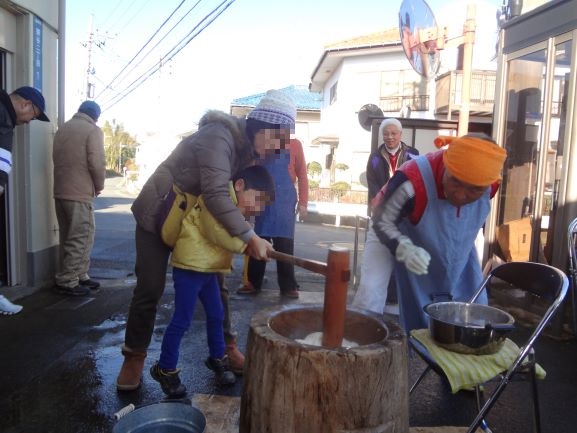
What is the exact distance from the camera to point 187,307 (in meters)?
2.83

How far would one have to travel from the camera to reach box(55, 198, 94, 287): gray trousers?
5031mm

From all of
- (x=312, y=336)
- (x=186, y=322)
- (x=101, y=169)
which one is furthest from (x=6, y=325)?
(x=312, y=336)

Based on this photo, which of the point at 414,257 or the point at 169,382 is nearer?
the point at 414,257

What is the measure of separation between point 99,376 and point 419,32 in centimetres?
655

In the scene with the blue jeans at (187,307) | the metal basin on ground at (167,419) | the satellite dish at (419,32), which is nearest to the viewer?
the metal basin on ground at (167,419)

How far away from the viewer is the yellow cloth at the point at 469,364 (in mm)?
2158

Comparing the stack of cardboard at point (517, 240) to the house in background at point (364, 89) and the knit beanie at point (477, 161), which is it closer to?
the knit beanie at point (477, 161)

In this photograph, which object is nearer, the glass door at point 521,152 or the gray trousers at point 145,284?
the gray trousers at point 145,284

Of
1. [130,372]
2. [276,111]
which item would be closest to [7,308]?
[130,372]

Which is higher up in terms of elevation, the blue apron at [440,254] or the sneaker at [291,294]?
the blue apron at [440,254]

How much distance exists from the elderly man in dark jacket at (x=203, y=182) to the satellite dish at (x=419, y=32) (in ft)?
18.0

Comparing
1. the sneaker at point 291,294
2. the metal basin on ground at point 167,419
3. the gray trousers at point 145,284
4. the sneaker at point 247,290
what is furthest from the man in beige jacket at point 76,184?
the metal basin on ground at point 167,419

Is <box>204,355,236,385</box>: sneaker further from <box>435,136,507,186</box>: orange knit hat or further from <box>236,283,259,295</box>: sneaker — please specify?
<box>236,283,259,295</box>: sneaker

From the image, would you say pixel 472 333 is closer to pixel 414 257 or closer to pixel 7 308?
pixel 414 257
